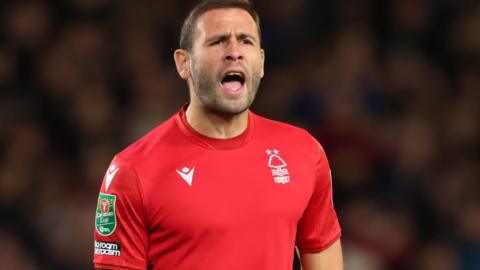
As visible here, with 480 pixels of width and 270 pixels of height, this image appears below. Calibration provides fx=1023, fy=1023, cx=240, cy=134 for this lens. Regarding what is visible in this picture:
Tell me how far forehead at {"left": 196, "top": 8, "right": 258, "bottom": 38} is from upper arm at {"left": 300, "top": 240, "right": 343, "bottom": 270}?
0.86 m

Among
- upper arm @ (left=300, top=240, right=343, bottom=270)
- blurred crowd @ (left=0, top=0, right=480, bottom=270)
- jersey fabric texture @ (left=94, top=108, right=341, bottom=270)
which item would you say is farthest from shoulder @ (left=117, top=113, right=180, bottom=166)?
blurred crowd @ (left=0, top=0, right=480, bottom=270)

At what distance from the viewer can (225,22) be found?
143 inches

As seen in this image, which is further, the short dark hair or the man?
the short dark hair

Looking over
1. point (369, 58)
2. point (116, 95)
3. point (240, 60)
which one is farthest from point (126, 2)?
point (240, 60)

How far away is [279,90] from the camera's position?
743 cm

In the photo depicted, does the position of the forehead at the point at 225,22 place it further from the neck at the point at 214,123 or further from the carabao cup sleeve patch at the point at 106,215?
the carabao cup sleeve patch at the point at 106,215

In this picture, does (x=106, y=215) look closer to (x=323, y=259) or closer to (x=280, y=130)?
(x=280, y=130)

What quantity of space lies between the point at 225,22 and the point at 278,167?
0.55 meters

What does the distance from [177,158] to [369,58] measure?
13.5 ft

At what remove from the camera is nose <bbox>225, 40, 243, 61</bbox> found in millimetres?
3588

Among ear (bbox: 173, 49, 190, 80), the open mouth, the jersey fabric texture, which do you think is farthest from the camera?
ear (bbox: 173, 49, 190, 80)

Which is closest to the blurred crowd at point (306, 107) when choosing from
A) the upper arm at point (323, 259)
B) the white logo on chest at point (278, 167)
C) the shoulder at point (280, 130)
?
the upper arm at point (323, 259)

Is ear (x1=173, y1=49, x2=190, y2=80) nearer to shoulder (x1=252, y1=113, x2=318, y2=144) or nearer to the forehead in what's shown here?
the forehead

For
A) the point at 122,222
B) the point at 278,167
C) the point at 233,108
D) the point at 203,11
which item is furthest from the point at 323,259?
the point at 203,11
